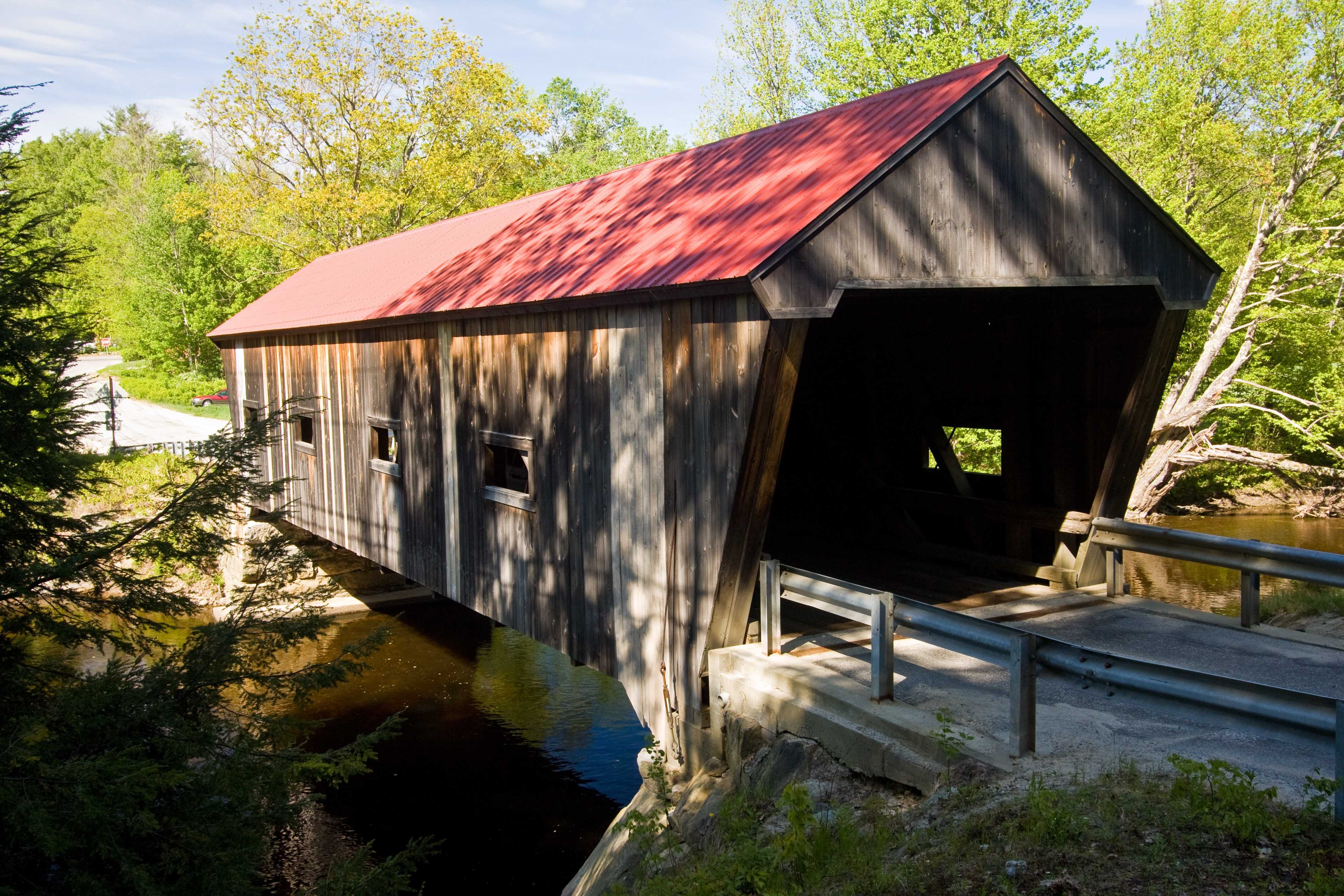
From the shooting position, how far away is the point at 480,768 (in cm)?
1191

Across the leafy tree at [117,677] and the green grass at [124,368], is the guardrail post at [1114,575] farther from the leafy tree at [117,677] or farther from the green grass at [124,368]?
the green grass at [124,368]

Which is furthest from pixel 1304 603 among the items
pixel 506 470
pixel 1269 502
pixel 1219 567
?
pixel 1269 502

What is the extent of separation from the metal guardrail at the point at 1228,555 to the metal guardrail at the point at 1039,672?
102 mm

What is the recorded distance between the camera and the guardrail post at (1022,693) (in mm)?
4547

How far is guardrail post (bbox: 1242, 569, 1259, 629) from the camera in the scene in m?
6.66

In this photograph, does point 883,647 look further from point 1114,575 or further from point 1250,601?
point 1114,575

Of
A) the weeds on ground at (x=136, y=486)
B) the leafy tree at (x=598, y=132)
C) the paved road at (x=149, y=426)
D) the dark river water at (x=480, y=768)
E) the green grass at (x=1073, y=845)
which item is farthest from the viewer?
the leafy tree at (x=598, y=132)

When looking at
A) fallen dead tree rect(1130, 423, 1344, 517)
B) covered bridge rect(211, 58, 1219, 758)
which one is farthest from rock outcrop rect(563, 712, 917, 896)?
fallen dead tree rect(1130, 423, 1344, 517)

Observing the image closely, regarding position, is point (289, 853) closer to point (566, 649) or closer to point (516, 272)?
point (566, 649)

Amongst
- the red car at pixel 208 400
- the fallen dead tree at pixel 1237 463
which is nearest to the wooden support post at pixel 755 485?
the fallen dead tree at pixel 1237 463

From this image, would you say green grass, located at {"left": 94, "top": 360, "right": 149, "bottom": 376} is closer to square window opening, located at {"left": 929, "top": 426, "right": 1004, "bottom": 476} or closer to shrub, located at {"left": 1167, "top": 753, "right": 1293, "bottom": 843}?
square window opening, located at {"left": 929, "top": 426, "right": 1004, "bottom": 476}

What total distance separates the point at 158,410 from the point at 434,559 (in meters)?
30.5

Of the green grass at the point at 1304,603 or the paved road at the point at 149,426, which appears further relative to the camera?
the paved road at the point at 149,426

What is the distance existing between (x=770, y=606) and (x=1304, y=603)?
5688mm
